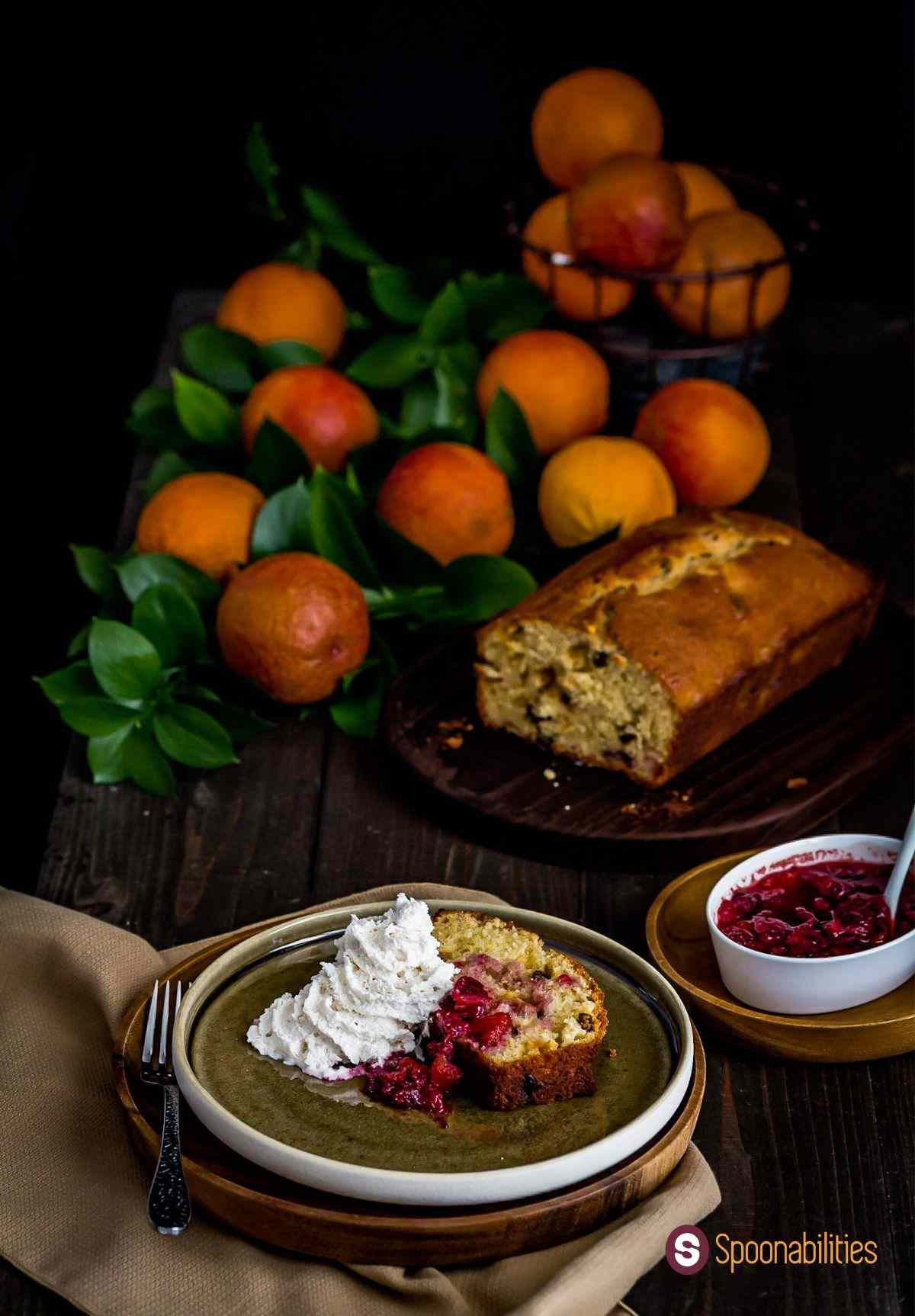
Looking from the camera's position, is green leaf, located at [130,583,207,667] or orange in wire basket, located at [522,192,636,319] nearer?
green leaf, located at [130,583,207,667]

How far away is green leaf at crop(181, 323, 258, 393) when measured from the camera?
2932mm

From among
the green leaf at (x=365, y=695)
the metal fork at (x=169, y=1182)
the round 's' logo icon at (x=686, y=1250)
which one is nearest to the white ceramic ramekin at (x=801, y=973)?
the round 's' logo icon at (x=686, y=1250)

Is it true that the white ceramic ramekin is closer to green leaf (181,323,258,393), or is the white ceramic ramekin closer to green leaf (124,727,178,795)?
green leaf (124,727,178,795)

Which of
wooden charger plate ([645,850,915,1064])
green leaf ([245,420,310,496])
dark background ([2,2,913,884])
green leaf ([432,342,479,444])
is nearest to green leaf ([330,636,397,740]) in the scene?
green leaf ([245,420,310,496])

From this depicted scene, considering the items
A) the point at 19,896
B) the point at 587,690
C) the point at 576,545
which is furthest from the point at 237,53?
→ the point at 19,896

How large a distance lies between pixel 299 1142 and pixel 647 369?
1.86 m

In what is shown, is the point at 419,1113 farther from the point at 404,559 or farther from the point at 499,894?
the point at 404,559

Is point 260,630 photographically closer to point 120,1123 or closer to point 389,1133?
point 120,1123

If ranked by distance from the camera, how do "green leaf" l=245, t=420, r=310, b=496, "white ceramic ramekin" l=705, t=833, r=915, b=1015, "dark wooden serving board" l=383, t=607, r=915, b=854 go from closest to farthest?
"white ceramic ramekin" l=705, t=833, r=915, b=1015 < "dark wooden serving board" l=383, t=607, r=915, b=854 < "green leaf" l=245, t=420, r=310, b=496

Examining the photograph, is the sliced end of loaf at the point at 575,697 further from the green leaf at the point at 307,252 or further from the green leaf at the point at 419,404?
the green leaf at the point at 307,252

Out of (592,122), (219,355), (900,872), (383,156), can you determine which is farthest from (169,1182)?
(383,156)

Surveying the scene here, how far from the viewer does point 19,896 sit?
1837 millimetres

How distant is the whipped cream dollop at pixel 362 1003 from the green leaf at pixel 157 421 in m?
1.58

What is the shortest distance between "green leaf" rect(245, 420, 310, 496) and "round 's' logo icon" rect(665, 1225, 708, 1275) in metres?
1.52
